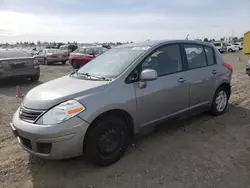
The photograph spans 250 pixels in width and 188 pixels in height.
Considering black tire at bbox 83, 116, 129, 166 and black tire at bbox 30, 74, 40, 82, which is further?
black tire at bbox 30, 74, 40, 82

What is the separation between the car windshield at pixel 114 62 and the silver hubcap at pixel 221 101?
222cm

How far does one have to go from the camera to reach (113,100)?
341cm

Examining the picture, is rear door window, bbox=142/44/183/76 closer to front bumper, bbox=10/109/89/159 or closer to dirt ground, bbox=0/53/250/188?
dirt ground, bbox=0/53/250/188

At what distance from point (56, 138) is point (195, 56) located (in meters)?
3.14

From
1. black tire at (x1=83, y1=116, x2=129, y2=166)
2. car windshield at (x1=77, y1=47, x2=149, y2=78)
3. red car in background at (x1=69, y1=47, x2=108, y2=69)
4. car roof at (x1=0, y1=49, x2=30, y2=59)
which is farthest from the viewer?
red car in background at (x1=69, y1=47, x2=108, y2=69)

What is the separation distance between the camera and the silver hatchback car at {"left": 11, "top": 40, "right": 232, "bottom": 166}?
3104mm

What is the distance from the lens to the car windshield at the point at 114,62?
12.7ft

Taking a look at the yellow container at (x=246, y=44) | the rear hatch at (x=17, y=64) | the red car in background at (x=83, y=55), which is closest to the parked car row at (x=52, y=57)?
the red car in background at (x=83, y=55)

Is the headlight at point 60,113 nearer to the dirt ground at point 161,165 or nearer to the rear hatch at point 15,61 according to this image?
the dirt ground at point 161,165

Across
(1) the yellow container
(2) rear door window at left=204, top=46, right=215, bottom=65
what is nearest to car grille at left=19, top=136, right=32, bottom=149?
(2) rear door window at left=204, top=46, right=215, bottom=65

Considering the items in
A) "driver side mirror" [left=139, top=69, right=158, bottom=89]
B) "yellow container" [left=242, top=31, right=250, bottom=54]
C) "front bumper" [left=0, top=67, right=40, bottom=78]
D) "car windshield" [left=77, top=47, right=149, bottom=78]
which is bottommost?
"yellow container" [left=242, top=31, right=250, bottom=54]

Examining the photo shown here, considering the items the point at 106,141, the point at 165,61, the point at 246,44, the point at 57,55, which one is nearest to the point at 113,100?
the point at 106,141

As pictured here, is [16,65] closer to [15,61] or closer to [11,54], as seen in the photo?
[15,61]

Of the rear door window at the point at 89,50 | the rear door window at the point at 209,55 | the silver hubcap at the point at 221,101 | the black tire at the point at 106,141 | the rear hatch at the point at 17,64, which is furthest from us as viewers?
the rear door window at the point at 89,50
